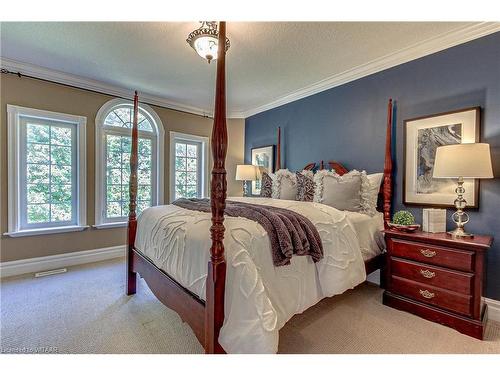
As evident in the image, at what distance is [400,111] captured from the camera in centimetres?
263

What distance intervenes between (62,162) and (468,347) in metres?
4.59

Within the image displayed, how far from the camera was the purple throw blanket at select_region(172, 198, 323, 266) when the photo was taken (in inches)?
59.4

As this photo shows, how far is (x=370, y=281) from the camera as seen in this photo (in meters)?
2.79

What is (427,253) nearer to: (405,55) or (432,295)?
(432,295)

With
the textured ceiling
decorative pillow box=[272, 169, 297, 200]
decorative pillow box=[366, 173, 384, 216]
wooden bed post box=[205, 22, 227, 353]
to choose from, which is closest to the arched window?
the textured ceiling

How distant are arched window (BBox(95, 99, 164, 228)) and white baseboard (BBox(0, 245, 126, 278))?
39 cm

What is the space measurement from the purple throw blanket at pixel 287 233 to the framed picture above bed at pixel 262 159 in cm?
243

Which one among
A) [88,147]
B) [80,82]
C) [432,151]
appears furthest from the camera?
[88,147]

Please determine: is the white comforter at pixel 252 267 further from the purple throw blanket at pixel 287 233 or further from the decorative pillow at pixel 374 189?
the decorative pillow at pixel 374 189

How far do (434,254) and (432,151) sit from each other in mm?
1049

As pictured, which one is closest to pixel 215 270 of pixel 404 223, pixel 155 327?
pixel 155 327

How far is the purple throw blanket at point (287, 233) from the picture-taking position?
1.51 m

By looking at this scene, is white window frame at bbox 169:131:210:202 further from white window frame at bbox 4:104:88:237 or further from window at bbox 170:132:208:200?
white window frame at bbox 4:104:88:237
